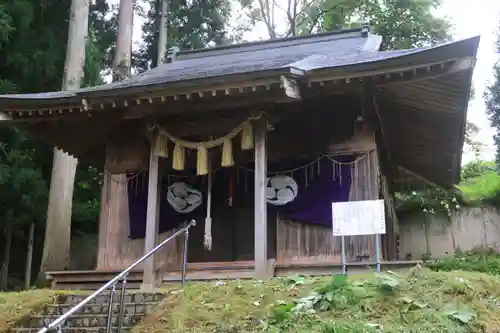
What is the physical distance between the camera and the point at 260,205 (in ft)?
28.0

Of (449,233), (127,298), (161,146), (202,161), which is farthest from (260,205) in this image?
(449,233)

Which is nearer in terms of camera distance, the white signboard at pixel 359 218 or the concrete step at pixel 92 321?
the concrete step at pixel 92 321

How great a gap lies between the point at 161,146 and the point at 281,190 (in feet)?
7.27

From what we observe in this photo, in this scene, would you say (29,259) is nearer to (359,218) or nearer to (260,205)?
(260,205)

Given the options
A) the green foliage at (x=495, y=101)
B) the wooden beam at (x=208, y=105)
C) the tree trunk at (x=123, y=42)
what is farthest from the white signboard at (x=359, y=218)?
the green foliage at (x=495, y=101)

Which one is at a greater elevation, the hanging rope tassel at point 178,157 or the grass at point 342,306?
the hanging rope tassel at point 178,157

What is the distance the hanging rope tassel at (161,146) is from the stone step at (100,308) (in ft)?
10.7

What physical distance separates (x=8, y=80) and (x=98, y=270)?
646 cm

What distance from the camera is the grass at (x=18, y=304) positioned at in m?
6.48

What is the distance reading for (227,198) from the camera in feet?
36.1

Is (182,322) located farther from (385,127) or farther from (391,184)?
(391,184)

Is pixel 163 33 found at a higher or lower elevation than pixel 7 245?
higher

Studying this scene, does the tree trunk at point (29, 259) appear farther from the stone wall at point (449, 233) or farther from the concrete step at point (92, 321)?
the stone wall at point (449, 233)

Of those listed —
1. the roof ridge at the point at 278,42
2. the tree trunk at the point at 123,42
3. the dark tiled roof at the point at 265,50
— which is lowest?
the dark tiled roof at the point at 265,50
